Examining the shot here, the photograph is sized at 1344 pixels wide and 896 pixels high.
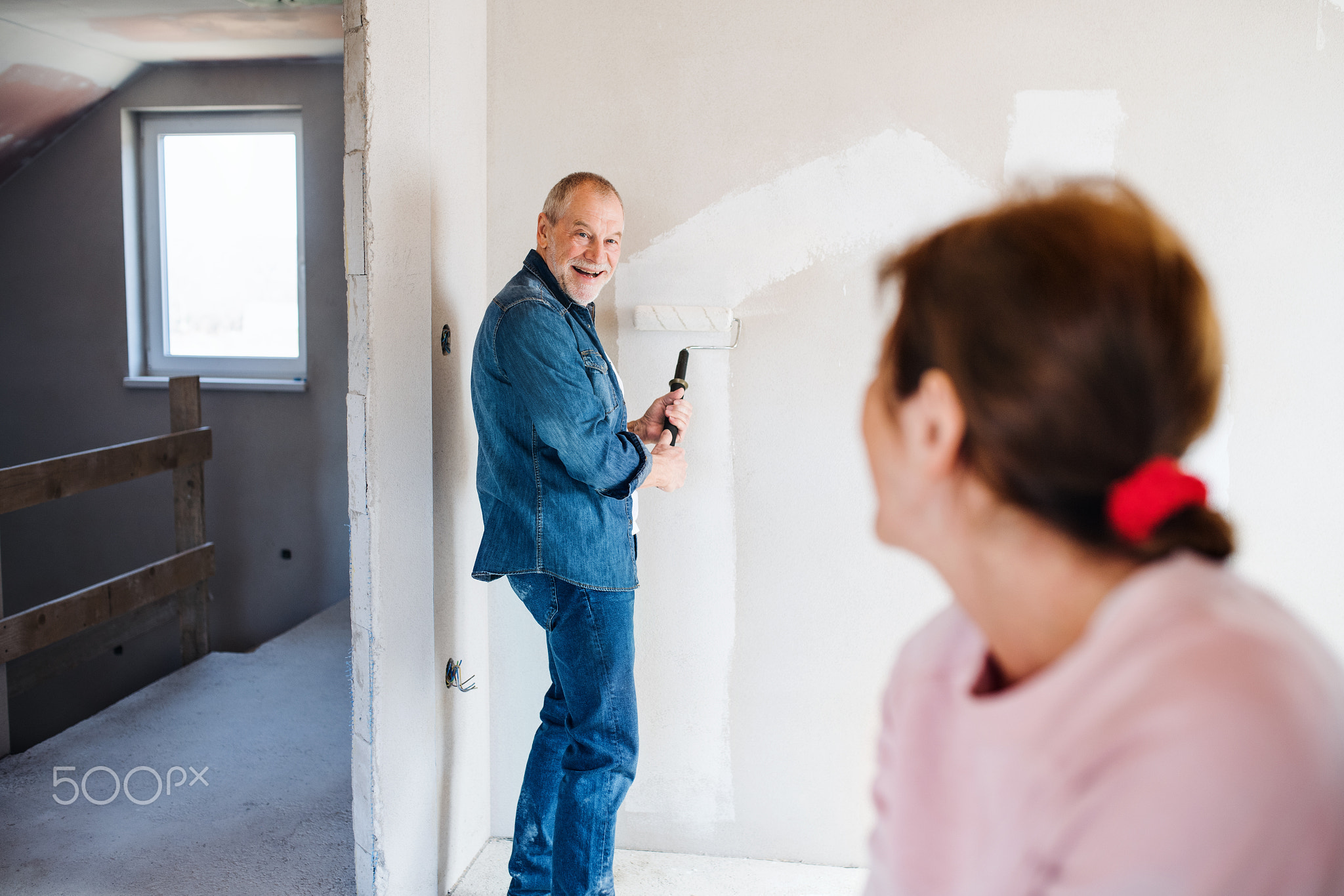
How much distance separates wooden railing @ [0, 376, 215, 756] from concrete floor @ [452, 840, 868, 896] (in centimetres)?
158

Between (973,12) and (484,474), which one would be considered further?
(973,12)

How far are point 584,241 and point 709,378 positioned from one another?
18.4 inches

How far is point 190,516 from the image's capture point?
3496mm

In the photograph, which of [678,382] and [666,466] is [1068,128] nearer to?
[678,382]

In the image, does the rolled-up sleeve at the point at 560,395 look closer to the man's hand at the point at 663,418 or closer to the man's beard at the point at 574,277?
the man's beard at the point at 574,277

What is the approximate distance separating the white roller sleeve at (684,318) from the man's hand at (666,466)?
272 millimetres

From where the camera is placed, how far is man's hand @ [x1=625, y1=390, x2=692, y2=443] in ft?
5.98

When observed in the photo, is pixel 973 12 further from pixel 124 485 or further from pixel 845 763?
pixel 124 485

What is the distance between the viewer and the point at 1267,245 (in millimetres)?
1793

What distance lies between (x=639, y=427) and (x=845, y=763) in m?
0.92

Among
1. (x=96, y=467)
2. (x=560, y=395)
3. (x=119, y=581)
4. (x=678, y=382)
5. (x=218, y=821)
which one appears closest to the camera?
(x=560, y=395)

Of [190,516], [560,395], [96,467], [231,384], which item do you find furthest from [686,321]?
[231,384]

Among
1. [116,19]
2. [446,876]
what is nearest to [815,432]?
[446,876]

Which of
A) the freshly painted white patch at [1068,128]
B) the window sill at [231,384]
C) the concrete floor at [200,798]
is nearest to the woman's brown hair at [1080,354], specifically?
the freshly painted white patch at [1068,128]
